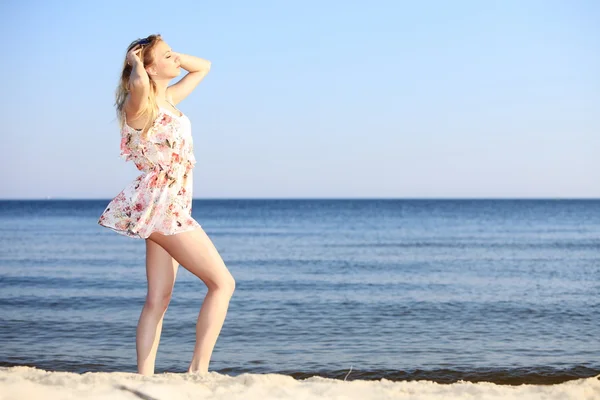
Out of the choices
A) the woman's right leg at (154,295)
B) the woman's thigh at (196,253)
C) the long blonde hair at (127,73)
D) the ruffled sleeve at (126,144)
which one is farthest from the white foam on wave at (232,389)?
the long blonde hair at (127,73)

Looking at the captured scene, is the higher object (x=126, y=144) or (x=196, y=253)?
(x=126, y=144)

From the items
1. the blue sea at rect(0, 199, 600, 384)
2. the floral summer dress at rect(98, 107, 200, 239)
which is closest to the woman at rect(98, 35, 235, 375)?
the floral summer dress at rect(98, 107, 200, 239)

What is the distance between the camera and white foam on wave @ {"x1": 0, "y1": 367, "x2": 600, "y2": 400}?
3.92 meters

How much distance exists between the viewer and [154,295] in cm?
456

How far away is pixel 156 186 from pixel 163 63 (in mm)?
746

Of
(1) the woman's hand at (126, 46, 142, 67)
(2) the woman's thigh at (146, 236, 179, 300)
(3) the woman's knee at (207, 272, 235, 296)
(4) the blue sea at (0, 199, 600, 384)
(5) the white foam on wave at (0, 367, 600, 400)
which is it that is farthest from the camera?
(4) the blue sea at (0, 199, 600, 384)

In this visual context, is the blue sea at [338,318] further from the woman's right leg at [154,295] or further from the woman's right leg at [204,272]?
the woman's right leg at [204,272]

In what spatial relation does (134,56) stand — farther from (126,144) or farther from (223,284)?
(223,284)

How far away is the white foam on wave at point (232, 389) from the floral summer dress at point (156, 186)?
0.86 m

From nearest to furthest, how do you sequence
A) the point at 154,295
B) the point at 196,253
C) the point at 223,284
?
the point at 196,253, the point at 223,284, the point at 154,295

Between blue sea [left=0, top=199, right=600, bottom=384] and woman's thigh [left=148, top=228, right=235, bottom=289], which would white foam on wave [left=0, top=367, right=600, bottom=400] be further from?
blue sea [left=0, top=199, right=600, bottom=384]

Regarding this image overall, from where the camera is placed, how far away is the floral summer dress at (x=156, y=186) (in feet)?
14.3

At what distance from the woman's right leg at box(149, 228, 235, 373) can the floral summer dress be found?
0.22 ft

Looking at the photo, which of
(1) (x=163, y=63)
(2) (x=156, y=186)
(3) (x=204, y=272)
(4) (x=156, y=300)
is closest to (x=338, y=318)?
(4) (x=156, y=300)
